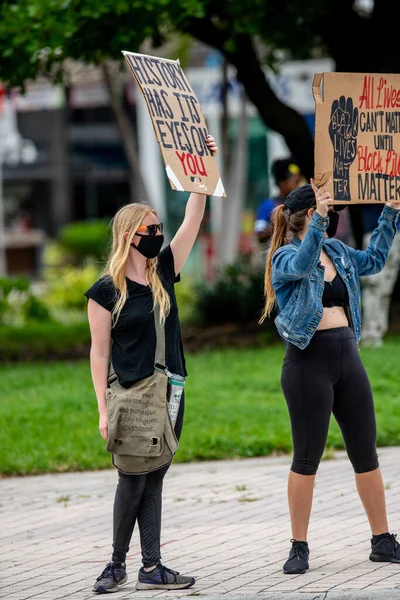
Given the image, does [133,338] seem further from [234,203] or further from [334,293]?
[234,203]

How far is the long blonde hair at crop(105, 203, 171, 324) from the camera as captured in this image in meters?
5.31

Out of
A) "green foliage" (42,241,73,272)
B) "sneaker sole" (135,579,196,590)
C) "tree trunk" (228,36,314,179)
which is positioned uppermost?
"tree trunk" (228,36,314,179)

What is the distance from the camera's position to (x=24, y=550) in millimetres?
6410

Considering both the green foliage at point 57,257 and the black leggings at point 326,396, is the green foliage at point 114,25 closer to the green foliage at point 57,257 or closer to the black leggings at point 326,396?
the black leggings at point 326,396

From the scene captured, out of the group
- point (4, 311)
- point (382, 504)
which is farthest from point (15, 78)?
point (382, 504)

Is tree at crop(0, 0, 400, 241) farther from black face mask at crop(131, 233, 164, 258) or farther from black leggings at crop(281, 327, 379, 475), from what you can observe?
black leggings at crop(281, 327, 379, 475)

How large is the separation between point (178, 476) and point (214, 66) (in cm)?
1860

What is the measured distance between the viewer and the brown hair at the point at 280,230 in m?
5.51

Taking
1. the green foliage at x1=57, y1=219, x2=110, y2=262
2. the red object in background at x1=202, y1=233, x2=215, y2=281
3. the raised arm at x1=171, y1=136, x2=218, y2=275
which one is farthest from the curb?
the green foliage at x1=57, y1=219, x2=110, y2=262

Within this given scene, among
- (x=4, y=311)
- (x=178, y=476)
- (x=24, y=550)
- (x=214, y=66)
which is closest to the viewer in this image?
(x=24, y=550)

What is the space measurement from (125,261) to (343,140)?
125 centimetres

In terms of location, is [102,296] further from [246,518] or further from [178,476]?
[178,476]

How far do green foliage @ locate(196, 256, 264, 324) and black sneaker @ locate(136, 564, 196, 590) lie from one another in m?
11.5

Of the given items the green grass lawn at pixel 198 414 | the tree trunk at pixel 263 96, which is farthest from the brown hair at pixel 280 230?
the tree trunk at pixel 263 96
